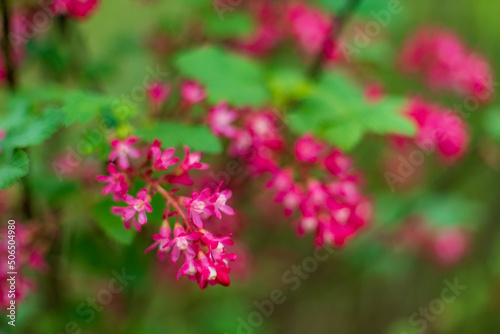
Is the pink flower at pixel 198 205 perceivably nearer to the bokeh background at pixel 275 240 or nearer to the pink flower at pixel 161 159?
the pink flower at pixel 161 159

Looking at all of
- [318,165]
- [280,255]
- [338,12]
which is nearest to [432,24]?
[280,255]

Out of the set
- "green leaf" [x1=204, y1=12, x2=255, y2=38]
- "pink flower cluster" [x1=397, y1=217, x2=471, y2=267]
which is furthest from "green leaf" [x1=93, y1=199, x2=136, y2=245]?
"pink flower cluster" [x1=397, y1=217, x2=471, y2=267]

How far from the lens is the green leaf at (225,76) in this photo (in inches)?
55.7

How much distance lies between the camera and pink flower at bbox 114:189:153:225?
39.6 inches

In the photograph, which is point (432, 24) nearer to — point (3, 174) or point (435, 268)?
point (435, 268)

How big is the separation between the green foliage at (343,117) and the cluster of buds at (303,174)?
0.18 feet

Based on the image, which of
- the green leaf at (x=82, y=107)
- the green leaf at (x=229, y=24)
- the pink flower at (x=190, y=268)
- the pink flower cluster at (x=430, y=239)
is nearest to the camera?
the pink flower at (x=190, y=268)

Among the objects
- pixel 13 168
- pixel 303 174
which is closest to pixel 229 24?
pixel 303 174

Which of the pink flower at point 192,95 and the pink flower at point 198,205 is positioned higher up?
the pink flower at point 198,205

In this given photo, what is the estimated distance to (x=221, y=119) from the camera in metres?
1.41

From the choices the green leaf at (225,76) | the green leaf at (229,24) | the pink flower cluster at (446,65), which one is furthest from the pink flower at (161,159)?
the pink flower cluster at (446,65)

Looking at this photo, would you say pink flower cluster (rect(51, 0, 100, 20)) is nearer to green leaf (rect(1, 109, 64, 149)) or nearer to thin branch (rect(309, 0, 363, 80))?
green leaf (rect(1, 109, 64, 149))

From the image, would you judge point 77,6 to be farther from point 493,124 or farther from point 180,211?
point 493,124

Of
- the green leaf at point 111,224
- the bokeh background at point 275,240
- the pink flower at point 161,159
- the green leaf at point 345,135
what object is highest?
the green leaf at point 345,135
